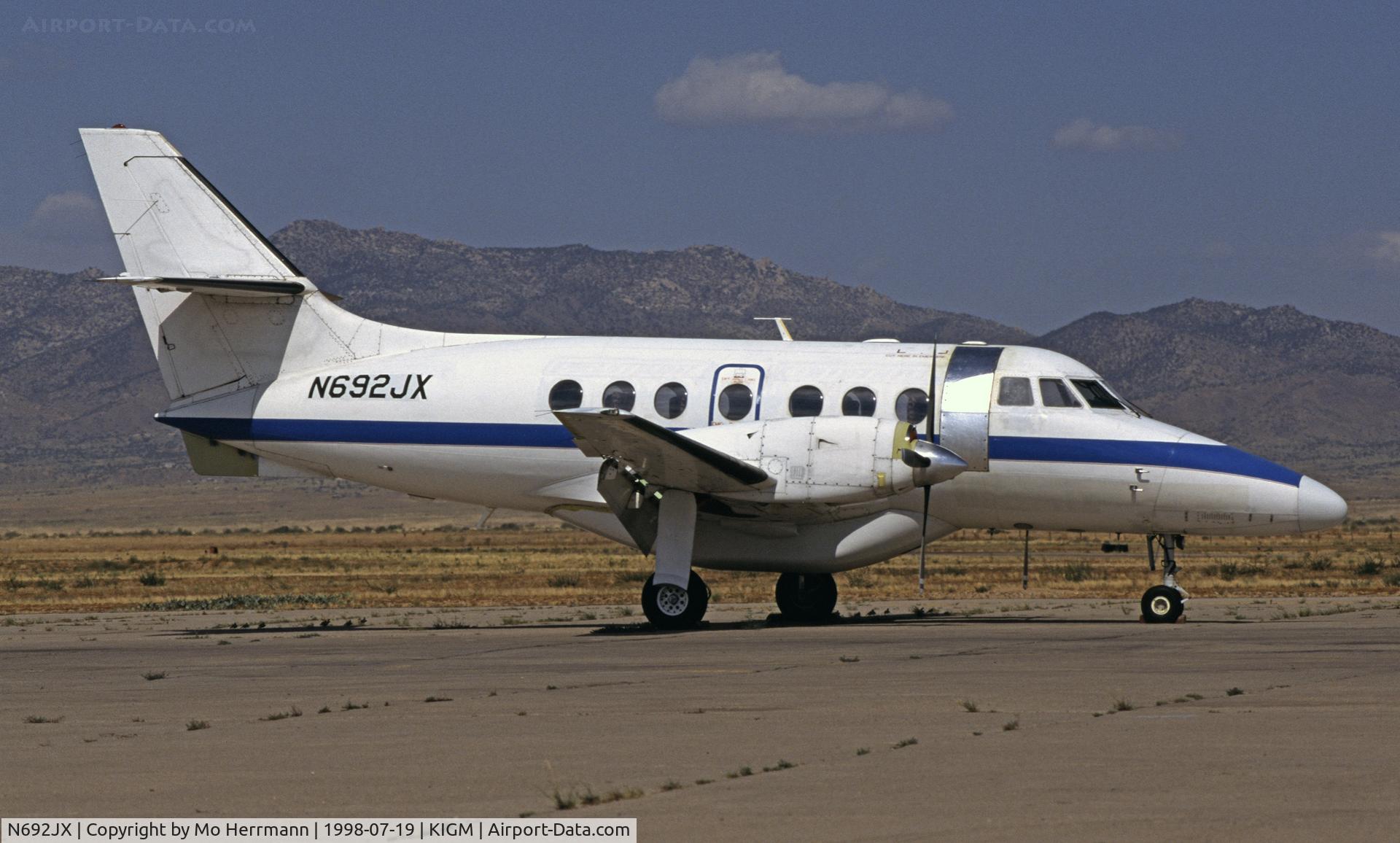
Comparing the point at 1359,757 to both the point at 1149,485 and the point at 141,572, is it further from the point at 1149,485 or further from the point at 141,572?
the point at 141,572

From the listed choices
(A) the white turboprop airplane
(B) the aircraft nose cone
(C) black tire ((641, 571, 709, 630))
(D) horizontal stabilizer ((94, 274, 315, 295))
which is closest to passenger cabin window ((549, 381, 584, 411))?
(A) the white turboprop airplane

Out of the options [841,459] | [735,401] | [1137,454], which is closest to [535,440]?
[735,401]

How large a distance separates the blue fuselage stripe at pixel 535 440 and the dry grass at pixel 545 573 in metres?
6.91

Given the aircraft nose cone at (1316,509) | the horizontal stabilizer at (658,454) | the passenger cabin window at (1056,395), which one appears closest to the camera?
the horizontal stabilizer at (658,454)

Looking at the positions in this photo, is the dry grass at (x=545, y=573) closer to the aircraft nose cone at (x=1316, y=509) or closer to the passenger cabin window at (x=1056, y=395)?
the passenger cabin window at (x=1056, y=395)

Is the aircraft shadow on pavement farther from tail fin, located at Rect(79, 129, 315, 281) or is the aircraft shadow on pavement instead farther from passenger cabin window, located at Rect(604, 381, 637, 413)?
tail fin, located at Rect(79, 129, 315, 281)

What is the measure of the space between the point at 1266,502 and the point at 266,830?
15.8 m

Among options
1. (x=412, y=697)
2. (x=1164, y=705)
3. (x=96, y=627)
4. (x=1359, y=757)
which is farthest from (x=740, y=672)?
(x=96, y=627)

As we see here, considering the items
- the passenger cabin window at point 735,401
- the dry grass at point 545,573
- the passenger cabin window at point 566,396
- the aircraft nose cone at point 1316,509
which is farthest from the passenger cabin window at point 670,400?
the dry grass at point 545,573

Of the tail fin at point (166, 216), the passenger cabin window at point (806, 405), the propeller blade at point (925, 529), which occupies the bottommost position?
the propeller blade at point (925, 529)

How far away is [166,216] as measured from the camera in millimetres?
24250

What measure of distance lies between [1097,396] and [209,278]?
1237cm

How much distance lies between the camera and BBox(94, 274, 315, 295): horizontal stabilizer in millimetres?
23016

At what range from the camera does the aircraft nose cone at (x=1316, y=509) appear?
70.0 ft
